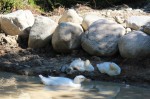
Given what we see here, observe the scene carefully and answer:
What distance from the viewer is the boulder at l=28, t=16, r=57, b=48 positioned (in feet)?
33.4

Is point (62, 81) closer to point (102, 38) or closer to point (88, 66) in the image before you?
point (88, 66)

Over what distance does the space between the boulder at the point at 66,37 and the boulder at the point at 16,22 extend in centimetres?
143

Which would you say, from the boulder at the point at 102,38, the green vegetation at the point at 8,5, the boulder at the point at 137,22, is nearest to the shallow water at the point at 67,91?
the boulder at the point at 102,38

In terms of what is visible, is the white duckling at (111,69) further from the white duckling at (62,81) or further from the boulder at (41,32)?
the boulder at (41,32)

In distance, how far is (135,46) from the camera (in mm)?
8938

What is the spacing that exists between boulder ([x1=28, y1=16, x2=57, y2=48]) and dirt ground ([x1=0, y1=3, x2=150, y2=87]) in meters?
0.16

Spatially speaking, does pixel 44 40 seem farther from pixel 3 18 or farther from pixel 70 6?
pixel 70 6

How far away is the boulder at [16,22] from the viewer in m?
11.0

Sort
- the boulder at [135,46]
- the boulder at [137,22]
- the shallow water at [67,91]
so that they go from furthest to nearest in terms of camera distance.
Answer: the boulder at [137,22] → the boulder at [135,46] → the shallow water at [67,91]

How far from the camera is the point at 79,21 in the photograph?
10703mm

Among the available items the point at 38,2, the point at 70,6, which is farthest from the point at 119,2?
the point at 38,2

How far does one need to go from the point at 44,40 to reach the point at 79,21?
3.48ft

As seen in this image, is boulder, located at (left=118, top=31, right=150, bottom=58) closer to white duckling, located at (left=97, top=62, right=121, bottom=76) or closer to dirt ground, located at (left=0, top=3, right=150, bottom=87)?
dirt ground, located at (left=0, top=3, right=150, bottom=87)

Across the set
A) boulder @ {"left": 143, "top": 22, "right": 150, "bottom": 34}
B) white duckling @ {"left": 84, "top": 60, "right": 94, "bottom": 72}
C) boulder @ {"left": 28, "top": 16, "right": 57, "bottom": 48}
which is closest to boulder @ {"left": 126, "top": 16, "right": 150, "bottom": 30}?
boulder @ {"left": 143, "top": 22, "right": 150, "bottom": 34}
